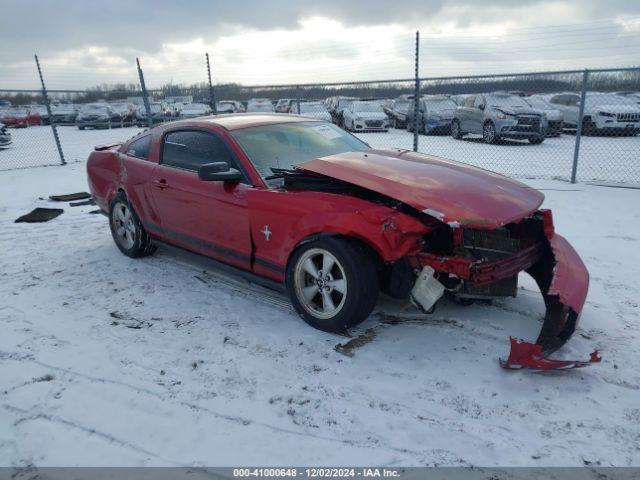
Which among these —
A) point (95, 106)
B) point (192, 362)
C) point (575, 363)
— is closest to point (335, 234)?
point (192, 362)

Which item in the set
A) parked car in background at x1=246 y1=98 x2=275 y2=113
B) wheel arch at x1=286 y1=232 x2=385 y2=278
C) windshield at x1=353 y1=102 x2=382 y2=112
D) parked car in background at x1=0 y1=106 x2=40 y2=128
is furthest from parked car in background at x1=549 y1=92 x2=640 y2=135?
parked car in background at x1=0 y1=106 x2=40 y2=128

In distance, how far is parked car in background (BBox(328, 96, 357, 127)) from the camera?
18803 millimetres

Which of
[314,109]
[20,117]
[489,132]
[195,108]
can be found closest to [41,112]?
[20,117]

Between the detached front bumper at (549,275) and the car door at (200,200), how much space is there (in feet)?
4.81

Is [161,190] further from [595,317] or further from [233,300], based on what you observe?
[595,317]

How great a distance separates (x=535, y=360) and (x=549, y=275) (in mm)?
818

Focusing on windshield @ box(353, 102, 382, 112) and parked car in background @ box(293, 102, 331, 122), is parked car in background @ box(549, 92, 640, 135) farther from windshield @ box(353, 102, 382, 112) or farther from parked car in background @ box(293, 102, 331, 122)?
parked car in background @ box(293, 102, 331, 122)

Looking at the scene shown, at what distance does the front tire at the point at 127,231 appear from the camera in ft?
15.7

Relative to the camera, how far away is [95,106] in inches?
998

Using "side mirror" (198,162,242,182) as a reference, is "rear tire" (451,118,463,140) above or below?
below

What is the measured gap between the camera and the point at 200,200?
393 cm

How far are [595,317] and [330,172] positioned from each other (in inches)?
85.5

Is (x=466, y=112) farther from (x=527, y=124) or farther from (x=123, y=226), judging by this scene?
(x=123, y=226)

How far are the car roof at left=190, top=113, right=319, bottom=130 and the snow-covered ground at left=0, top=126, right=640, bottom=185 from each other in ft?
19.3
